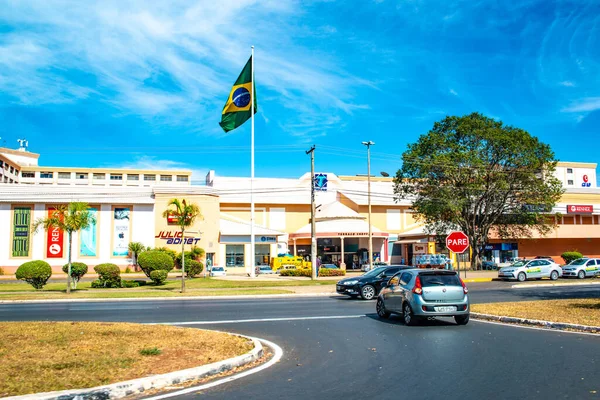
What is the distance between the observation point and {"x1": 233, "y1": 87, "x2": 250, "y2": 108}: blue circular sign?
37906 millimetres

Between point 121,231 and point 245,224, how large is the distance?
523 inches

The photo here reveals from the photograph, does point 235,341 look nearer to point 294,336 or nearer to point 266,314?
point 294,336

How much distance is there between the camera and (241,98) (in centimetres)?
3803

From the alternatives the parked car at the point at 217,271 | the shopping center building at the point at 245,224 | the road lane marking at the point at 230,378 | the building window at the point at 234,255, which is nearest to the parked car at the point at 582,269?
the shopping center building at the point at 245,224

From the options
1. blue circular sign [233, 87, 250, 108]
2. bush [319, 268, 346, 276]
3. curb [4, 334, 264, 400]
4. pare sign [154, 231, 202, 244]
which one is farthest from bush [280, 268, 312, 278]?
curb [4, 334, 264, 400]

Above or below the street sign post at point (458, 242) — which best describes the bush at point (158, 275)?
below

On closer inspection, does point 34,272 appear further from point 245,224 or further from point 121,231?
point 245,224

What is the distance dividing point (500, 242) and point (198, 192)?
118 ft

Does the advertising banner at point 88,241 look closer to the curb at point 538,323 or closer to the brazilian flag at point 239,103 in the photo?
the brazilian flag at point 239,103

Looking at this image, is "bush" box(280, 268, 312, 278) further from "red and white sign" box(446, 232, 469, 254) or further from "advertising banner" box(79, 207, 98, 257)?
"advertising banner" box(79, 207, 98, 257)

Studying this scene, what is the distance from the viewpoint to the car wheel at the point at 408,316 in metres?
13.9

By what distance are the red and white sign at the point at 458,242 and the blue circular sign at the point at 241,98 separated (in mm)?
→ 17652

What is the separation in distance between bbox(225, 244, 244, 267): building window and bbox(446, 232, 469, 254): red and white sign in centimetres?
3340

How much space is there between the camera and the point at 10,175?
9944 centimetres
